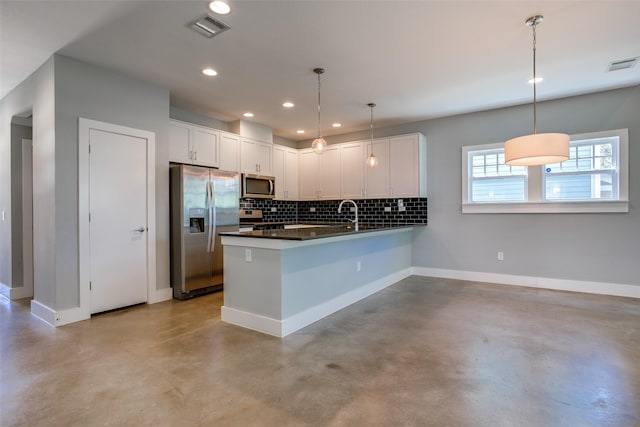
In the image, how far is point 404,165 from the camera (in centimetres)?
562

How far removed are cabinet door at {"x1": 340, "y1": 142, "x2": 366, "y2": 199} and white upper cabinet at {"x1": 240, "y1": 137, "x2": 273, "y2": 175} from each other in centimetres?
142

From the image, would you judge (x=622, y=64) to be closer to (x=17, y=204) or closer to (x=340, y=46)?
(x=340, y=46)

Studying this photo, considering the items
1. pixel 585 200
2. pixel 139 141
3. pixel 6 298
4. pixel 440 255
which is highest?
pixel 139 141

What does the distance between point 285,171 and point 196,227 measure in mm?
2607

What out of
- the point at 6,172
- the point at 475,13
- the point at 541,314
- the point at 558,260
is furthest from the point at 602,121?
the point at 6,172

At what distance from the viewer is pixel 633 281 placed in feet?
14.0

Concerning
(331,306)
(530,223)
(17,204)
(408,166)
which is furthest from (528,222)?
(17,204)

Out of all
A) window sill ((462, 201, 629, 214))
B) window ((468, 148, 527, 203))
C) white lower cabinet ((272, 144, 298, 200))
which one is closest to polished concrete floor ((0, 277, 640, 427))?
window sill ((462, 201, 629, 214))

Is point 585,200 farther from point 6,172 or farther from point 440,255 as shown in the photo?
point 6,172

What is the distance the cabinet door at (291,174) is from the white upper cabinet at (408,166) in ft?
6.76

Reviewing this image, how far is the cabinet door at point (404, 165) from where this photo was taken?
5516mm

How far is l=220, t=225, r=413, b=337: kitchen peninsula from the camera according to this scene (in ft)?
9.82

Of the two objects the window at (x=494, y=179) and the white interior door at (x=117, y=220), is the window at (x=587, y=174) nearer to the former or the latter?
the window at (x=494, y=179)

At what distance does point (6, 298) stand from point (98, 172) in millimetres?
2554
